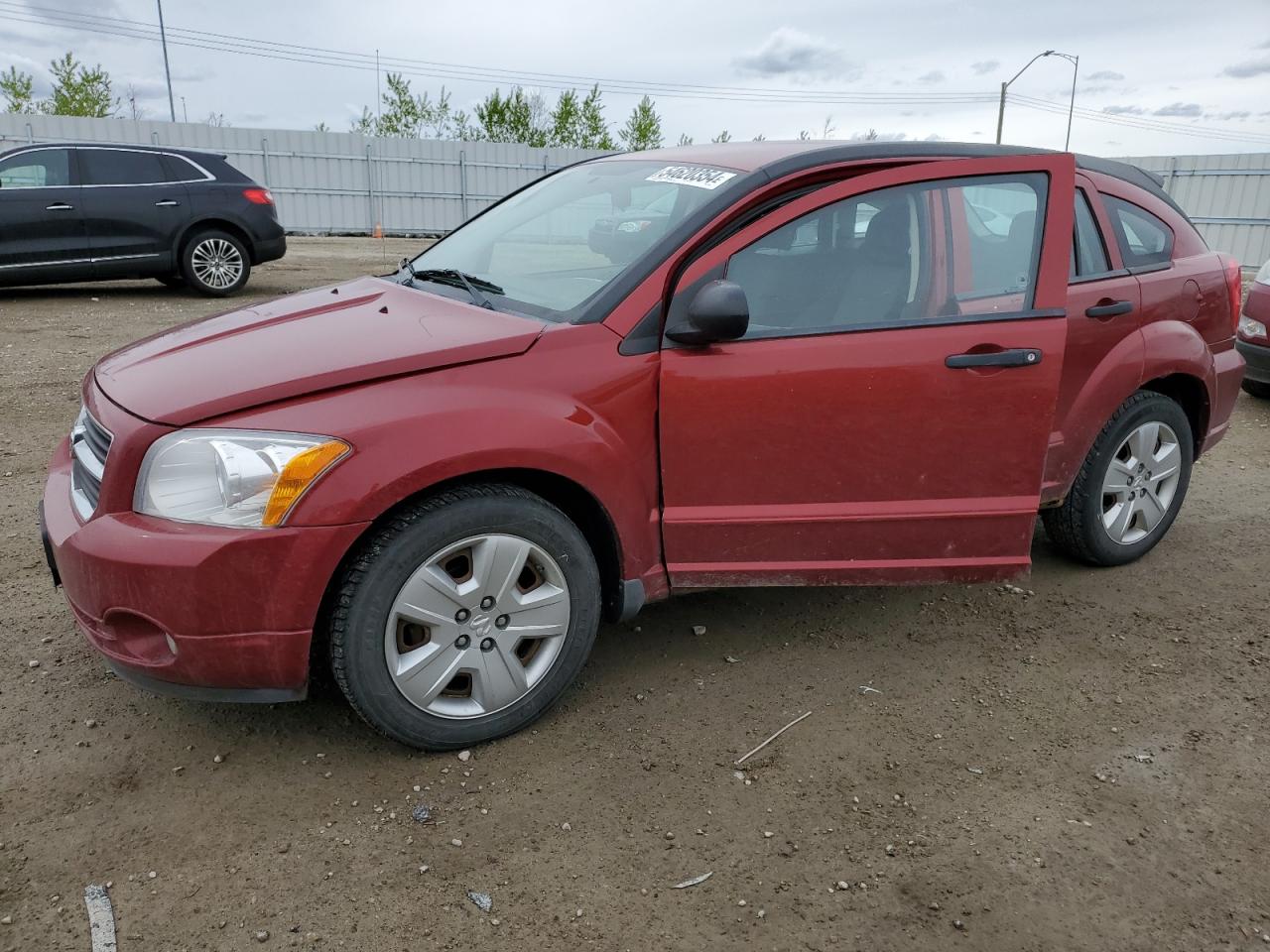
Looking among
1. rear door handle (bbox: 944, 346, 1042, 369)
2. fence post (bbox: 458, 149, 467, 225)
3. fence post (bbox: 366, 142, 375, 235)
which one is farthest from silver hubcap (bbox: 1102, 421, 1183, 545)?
fence post (bbox: 458, 149, 467, 225)

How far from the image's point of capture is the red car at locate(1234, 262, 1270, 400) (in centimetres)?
736

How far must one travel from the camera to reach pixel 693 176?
3.36 meters

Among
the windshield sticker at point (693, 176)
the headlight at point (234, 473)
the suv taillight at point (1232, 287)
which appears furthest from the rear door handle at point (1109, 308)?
the headlight at point (234, 473)

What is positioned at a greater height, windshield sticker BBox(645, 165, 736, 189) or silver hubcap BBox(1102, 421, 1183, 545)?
windshield sticker BBox(645, 165, 736, 189)

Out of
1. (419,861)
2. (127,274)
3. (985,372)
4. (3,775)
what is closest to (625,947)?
(419,861)

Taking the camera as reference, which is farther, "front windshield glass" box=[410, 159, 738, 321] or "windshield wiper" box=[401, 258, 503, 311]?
"windshield wiper" box=[401, 258, 503, 311]

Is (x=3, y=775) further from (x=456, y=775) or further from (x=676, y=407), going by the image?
(x=676, y=407)

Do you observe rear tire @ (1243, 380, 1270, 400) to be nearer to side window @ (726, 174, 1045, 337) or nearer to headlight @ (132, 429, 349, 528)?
side window @ (726, 174, 1045, 337)

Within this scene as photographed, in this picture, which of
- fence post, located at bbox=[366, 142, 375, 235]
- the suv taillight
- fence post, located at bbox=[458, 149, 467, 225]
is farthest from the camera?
fence post, located at bbox=[458, 149, 467, 225]

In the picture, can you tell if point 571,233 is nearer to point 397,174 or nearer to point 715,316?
point 715,316

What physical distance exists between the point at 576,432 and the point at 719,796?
1.10 meters

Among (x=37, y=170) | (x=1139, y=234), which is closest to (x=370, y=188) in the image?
(x=37, y=170)

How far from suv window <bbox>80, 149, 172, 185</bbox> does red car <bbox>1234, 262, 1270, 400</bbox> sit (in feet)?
34.8

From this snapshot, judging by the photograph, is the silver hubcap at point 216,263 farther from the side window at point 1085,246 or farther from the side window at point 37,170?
the side window at point 1085,246
